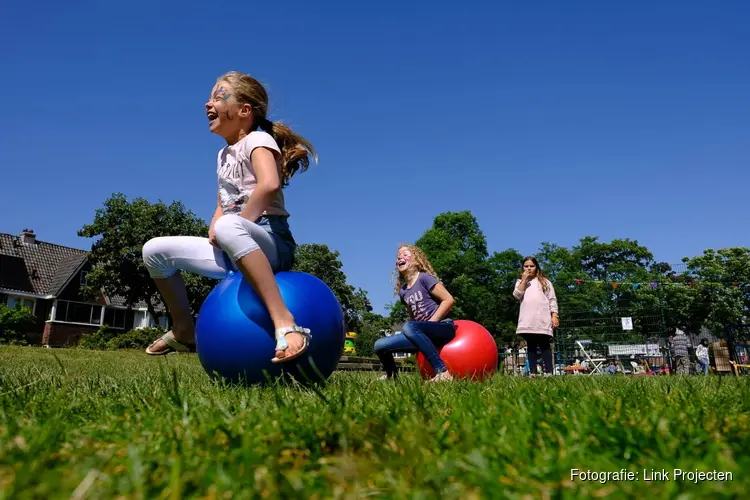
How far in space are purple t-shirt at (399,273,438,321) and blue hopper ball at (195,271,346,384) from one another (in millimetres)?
3054

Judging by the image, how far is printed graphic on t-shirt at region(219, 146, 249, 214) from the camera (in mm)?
4578

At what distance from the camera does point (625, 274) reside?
2606 inches

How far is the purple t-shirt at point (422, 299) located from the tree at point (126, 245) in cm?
3098

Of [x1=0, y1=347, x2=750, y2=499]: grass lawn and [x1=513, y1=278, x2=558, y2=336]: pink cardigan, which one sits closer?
[x1=0, y1=347, x2=750, y2=499]: grass lawn

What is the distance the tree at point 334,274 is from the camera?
A: 55.8 m

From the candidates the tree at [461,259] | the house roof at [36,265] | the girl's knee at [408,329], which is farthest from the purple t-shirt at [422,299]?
the house roof at [36,265]

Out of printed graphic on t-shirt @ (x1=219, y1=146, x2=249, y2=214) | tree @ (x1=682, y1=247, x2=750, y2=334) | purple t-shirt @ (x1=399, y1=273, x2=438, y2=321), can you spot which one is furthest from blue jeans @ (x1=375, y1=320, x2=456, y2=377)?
tree @ (x1=682, y1=247, x2=750, y2=334)

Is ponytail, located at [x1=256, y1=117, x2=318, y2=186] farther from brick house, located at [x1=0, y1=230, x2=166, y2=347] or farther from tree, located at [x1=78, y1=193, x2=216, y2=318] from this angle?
brick house, located at [x1=0, y1=230, x2=166, y2=347]

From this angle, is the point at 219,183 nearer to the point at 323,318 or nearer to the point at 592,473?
the point at 323,318

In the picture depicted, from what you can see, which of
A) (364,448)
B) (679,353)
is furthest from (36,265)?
(364,448)

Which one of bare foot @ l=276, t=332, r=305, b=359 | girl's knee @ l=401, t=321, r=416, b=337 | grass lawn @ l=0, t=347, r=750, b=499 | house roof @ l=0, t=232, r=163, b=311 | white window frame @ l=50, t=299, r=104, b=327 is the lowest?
grass lawn @ l=0, t=347, r=750, b=499

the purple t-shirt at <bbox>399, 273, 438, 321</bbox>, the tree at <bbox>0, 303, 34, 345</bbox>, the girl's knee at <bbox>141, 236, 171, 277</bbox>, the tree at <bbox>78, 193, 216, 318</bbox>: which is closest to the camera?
the girl's knee at <bbox>141, 236, 171, 277</bbox>

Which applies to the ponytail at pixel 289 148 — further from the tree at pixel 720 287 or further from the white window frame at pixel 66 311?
the tree at pixel 720 287

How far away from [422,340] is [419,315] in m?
A: 0.81
